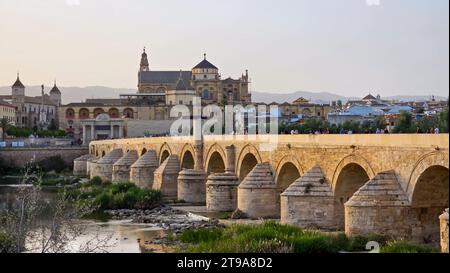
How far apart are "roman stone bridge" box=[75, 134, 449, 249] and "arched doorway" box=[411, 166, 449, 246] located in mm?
16

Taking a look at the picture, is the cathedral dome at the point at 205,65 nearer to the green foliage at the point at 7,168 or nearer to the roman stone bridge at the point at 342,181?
the green foliage at the point at 7,168

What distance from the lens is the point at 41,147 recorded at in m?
53.4

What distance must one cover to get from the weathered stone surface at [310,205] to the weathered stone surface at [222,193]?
18.3 ft

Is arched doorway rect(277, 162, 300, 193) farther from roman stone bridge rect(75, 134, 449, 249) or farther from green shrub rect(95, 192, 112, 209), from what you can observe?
green shrub rect(95, 192, 112, 209)

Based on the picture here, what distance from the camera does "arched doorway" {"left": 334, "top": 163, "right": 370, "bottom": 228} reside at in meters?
16.1

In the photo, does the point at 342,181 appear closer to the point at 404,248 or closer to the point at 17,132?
the point at 404,248

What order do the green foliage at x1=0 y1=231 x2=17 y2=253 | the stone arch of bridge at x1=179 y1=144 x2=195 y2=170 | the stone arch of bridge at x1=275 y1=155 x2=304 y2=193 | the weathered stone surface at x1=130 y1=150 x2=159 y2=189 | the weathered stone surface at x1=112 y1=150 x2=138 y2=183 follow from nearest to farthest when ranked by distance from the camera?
1. the green foliage at x1=0 y1=231 x2=17 y2=253
2. the stone arch of bridge at x1=275 y1=155 x2=304 y2=193
3. the stone arch of bridge at x1=179 y1=144 x2=195 y2=170
4. the weathered stone surface at x1=130 y1=150 x2=159 y2=189
5. the weathered stone surface at x1=112 y1=150 x2=138 y2=183

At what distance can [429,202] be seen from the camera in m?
13.2

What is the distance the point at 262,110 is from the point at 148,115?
23004mm

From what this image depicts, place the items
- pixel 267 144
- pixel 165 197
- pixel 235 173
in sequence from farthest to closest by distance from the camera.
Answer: pixel 165 197 → pixel 235 173 → pixel 267 144

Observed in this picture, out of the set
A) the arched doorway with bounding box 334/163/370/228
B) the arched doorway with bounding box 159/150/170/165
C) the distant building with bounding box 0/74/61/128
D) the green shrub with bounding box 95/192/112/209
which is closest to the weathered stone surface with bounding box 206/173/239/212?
the green shrub with bounding box 95/192/112/209
